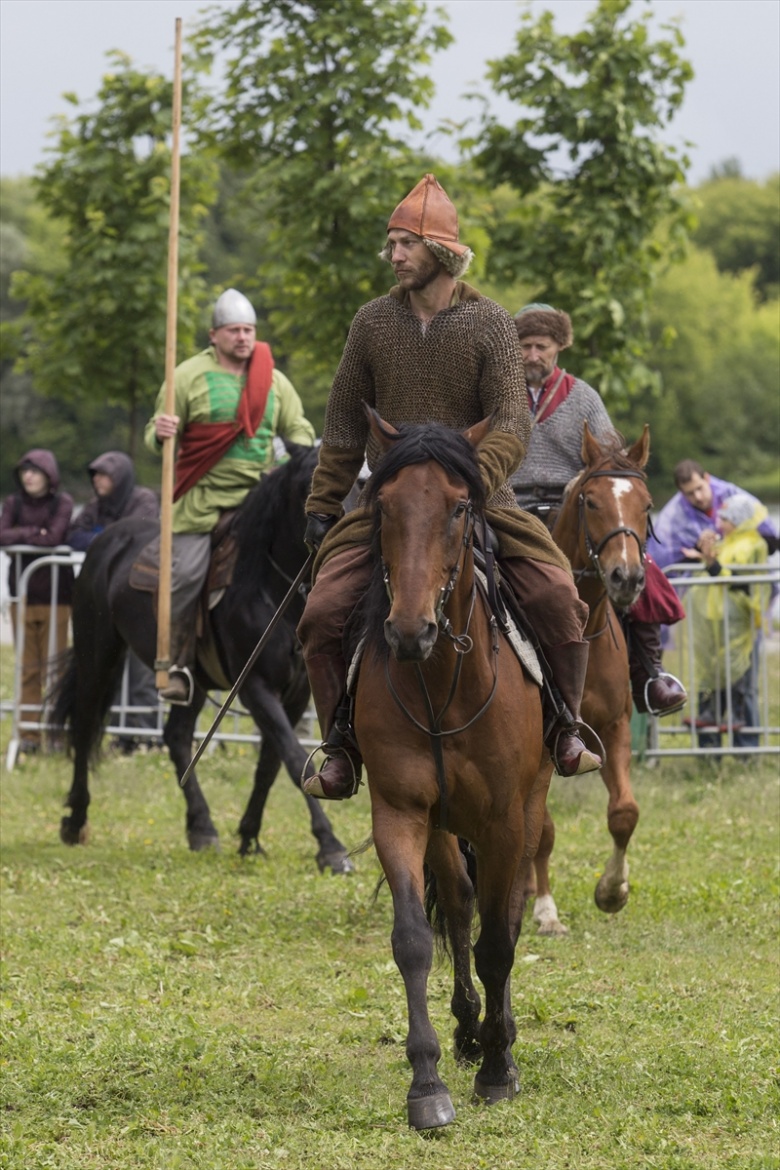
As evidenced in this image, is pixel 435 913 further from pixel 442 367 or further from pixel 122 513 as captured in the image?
pixel 122 513

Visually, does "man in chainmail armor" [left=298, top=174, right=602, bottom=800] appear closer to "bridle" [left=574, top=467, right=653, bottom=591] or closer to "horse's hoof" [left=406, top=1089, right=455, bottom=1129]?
"horse's hoof" [left=406, top=1089, right=455, bottom=1129]

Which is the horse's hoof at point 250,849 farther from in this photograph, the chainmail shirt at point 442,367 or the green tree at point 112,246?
the green tree at point 112,246

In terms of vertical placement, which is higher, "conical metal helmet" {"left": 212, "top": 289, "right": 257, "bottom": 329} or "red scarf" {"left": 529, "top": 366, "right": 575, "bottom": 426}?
"conical metal helmet" {"left": 212, "top": 289, "right": 257, "bottom": 329}

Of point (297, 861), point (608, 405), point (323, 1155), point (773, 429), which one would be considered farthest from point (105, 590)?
point (773, 429)

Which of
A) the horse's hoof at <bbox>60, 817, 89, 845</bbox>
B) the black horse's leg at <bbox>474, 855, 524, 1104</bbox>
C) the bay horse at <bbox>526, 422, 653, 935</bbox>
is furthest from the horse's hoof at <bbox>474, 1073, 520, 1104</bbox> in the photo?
the horse's hoof at <bbox>60, 817, 89, 845</bbox>

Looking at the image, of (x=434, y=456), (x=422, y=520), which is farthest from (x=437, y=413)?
(x=422, y=520)

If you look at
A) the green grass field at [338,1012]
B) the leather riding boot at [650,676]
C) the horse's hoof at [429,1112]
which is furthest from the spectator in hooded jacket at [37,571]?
the horse's hoof at [429,1112]

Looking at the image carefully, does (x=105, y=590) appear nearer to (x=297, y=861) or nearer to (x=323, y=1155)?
(x=297, y=861)

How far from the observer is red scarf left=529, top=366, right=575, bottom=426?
356 inches

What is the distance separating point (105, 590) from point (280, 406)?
1763 millimetres

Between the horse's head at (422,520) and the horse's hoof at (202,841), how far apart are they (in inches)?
229

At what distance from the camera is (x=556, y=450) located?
29.7 feet

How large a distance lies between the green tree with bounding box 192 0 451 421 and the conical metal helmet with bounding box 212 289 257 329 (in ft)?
13.5

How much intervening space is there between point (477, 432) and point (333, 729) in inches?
46.2
